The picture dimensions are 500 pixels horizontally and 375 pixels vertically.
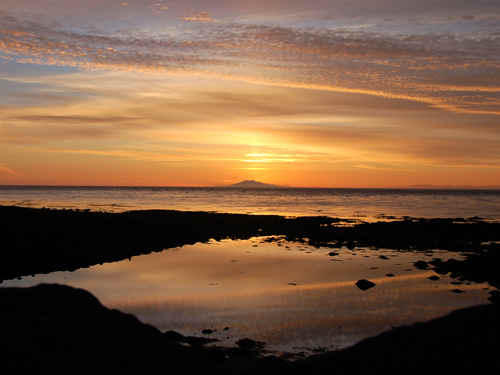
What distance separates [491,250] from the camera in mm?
28969

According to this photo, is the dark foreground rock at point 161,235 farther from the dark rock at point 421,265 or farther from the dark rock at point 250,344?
the dark rock at point 250,344

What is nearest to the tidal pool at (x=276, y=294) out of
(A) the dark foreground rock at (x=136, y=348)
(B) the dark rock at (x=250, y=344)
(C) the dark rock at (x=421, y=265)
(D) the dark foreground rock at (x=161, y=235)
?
(B) the dark rock at (x=250, y=344)

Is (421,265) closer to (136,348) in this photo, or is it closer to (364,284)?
(364,284)

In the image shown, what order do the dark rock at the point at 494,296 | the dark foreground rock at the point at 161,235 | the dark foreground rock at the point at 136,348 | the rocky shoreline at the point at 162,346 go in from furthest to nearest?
the dark foreground rock at the point at 161,235 → the dark rock at the point at 494,296 → the rocky shoreline at the point at 162,346 → the dark foreground rock at the point at 136,348

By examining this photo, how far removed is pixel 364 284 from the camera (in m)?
19.1

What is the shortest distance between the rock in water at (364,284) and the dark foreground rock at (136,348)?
8887mm

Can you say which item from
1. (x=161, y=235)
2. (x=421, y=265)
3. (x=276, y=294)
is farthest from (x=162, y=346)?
(x=161, y=235)

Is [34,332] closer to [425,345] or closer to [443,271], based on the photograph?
[425,345]

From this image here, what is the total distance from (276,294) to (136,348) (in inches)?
396

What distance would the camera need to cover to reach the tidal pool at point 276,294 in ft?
43.1

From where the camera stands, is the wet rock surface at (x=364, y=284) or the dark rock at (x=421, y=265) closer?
the wet rock surface at (x=364, y=284)

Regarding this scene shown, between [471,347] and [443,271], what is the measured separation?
14548 millimetres

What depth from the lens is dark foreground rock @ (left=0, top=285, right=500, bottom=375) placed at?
7.45 metres

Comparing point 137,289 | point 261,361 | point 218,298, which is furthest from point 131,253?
point 261,361
